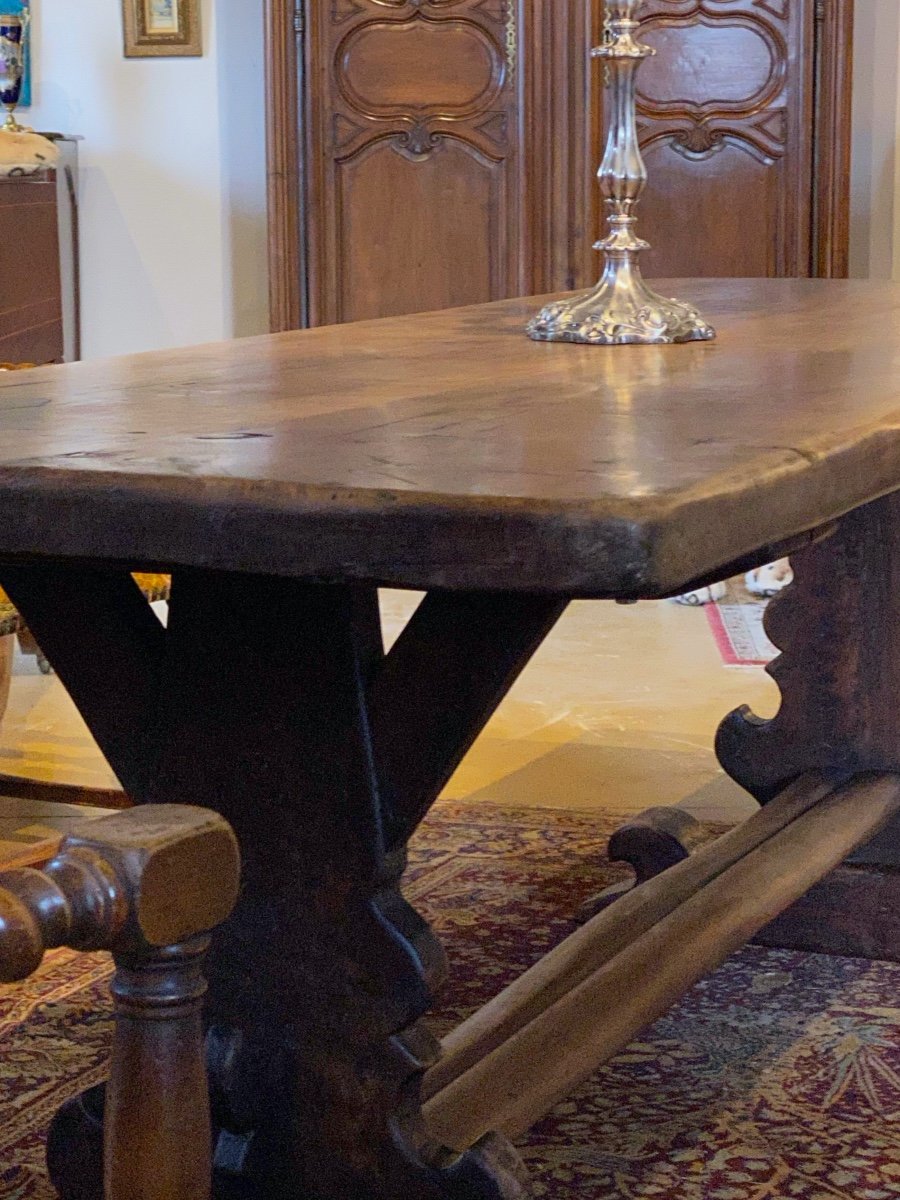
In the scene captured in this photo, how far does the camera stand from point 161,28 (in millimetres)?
5242

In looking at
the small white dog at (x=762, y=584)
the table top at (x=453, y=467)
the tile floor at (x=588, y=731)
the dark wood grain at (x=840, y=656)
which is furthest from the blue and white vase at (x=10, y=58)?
the table top at (x=453, y=467)

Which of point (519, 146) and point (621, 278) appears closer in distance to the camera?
point (621, 278)

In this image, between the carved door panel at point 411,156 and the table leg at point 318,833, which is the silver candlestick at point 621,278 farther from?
the carved door panel at point 411,156

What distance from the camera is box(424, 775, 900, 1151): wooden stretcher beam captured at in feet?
3.91

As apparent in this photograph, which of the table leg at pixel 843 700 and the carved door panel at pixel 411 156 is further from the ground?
the carved door panel at pixel 411 156

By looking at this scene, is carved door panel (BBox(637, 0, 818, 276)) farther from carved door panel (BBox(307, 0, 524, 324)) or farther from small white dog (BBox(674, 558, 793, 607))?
small white dog (BBox(674, 558, 793, 607))

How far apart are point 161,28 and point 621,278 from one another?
3776 mm

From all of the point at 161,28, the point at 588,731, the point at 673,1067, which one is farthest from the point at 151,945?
the point at 161,28

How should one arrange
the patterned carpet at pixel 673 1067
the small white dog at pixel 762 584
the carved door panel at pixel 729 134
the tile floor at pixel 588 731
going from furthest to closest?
the carved door panel at pixel 729 134 → the small white dog at pixel 762 584 → the tile floor at pixel 588 731 → the patterned carpet at pixel 673 1067

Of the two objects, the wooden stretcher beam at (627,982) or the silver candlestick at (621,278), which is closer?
the wooden stretcher beam at (627,982)

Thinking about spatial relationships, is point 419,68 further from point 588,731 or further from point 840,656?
point 840,656

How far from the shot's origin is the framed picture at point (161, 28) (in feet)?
17.1

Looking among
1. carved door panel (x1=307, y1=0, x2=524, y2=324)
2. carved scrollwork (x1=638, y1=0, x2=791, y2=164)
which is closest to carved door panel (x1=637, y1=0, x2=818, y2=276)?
carved scrollwork (x1=638, y1=0, x2=791, y2=164)

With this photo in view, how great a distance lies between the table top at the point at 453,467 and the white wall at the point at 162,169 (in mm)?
3907
